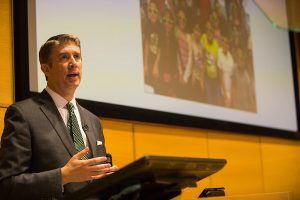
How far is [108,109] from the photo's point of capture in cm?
360

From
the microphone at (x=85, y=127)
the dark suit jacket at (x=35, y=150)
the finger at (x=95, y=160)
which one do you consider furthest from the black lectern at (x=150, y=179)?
the microphone at (x=85, y=127)

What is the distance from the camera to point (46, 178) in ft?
7.07

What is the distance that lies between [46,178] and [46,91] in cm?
63

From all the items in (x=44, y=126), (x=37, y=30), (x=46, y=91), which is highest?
(x=37, y=30)

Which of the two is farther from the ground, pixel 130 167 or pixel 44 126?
pixel 44 126

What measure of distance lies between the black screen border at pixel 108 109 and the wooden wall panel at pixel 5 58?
0.03 meters

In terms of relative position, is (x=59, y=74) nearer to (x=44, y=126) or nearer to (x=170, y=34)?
(x=44, y=126)

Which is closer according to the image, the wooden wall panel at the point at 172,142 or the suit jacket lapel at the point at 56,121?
the suit jacket lapel at the point at 56,121

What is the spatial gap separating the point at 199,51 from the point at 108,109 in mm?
1485

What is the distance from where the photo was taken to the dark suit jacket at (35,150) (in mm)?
2168

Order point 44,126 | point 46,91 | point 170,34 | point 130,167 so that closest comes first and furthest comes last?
1. point 130,167
2. point 44,126
3. point 46,91
4. point 170,34

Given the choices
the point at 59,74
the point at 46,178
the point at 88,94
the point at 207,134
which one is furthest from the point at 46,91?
the point at 207,134

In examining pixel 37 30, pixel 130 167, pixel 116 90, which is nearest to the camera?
pixel 130 167

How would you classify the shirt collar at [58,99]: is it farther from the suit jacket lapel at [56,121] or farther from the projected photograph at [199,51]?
the projected photograph at [199,51]
